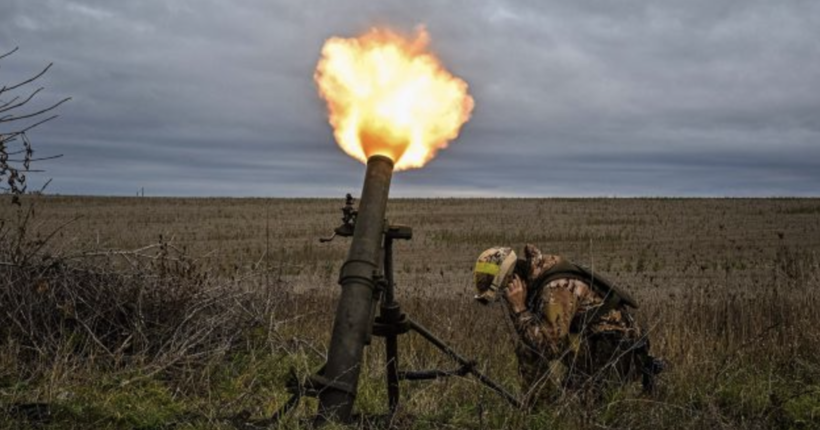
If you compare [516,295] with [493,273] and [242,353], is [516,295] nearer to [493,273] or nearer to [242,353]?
[493,273]

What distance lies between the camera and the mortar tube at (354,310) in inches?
188

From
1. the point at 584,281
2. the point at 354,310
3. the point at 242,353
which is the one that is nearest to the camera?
the point at 354,310

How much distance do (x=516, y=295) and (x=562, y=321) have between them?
A: 412mm

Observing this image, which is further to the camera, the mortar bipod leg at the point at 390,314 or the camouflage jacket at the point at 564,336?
the camouflage jacket at the point at 564,336

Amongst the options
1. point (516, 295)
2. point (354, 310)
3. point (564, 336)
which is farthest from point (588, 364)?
point (354, 310)

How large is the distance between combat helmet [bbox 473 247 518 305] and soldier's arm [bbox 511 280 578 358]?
0.87 ft

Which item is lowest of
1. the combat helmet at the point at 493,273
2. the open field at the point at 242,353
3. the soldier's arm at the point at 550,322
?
the open field at the point at 242,353

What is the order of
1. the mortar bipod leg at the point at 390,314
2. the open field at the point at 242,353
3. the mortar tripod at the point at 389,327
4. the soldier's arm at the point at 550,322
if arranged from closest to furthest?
1. the mortar tripod at the point at 389,327
2. the mortar bipod leg at the point at 390,314
3. the open field at the point at 242,353
4. the soldier's arm at the point at 550,322

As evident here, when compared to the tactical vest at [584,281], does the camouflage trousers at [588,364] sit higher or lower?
lower

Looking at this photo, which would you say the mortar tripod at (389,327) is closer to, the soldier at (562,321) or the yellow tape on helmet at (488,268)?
the soldier at (562,321)

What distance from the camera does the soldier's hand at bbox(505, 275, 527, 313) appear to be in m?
5.96

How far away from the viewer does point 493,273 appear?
5938mm

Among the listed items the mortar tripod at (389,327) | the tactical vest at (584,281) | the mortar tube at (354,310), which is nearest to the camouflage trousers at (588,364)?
the tactical vest at (584,281)

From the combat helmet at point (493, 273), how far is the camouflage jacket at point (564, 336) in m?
0.24
